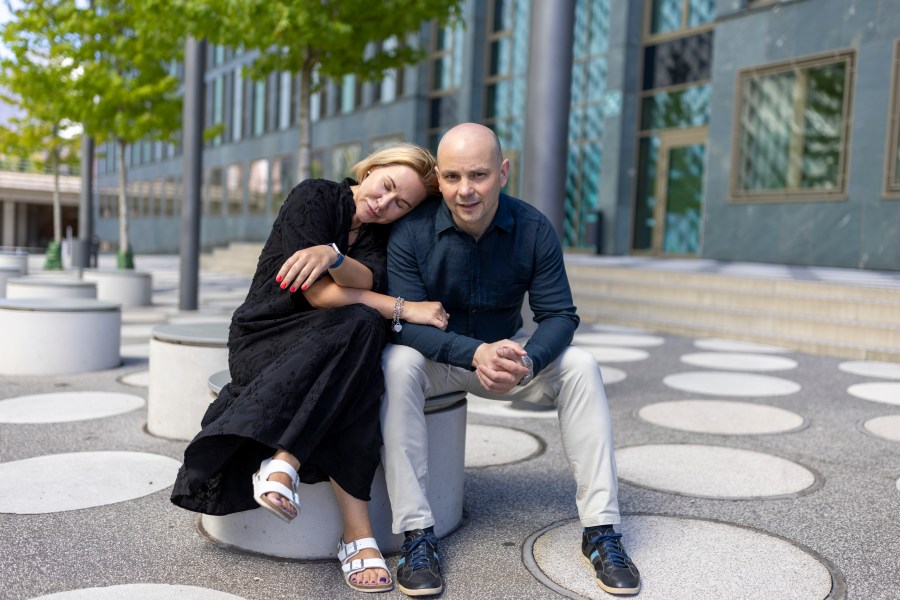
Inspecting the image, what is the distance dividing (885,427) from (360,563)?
11.8ft

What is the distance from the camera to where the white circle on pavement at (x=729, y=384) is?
5.71m

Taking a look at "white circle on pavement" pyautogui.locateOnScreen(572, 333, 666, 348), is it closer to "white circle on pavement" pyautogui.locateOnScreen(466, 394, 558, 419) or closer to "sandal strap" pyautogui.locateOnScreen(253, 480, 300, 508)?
"white circle on pavement" pyautogui.locateOnScreen(466, 394, 558, 419)

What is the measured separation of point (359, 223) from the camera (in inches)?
117

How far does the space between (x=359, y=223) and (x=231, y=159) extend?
105 feet

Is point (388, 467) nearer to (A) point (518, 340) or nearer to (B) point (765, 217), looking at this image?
(A) point (518, 340)

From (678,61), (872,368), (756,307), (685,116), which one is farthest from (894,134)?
(872,368)

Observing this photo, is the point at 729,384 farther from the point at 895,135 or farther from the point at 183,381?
the point at 895,135

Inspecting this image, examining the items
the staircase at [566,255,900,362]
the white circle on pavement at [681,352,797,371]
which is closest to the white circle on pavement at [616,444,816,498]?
the white circle on pavement at [681,352,797,371]

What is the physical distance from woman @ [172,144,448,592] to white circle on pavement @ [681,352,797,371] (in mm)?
4862

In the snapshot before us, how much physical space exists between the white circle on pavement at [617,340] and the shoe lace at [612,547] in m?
5.50

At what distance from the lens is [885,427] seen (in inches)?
181

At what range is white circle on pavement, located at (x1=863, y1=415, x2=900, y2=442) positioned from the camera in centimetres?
440

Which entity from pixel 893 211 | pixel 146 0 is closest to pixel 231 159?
pixel 146 0

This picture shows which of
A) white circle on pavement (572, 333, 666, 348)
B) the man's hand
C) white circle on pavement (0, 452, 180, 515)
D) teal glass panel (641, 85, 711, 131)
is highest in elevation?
teal glass panel (641, 85, 711, 131)
